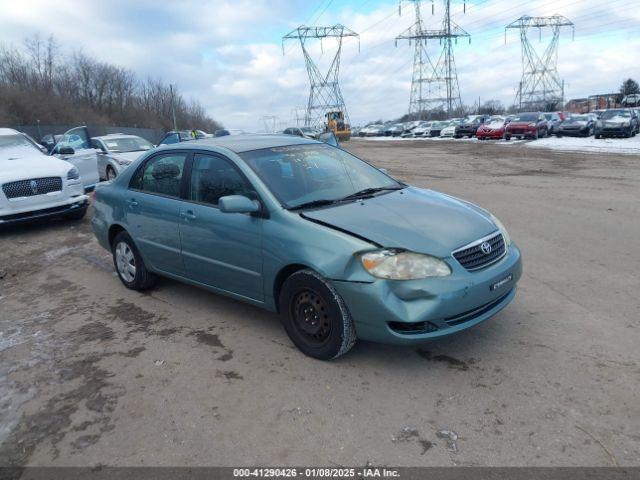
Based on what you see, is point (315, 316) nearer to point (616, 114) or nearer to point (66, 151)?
point (66, 151)

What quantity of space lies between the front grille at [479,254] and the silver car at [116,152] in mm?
11323

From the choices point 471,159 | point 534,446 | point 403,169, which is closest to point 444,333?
point 534,446

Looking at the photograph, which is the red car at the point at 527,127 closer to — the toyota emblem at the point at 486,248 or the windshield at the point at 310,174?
the windshield at the point at 310,174

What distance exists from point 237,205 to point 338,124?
51.4 m

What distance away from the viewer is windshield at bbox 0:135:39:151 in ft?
32.3

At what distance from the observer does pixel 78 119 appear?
54781mm

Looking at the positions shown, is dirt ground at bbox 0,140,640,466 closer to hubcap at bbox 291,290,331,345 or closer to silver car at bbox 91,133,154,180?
hubcap at bbox 291,290,331,345

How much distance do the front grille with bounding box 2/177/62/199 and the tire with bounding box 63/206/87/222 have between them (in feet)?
2.22

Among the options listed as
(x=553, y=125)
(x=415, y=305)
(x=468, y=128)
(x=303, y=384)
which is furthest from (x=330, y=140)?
(x=468, y=128)

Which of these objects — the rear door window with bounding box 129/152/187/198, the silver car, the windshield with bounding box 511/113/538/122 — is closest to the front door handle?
the rear door window with bounding box 129/152/187/198

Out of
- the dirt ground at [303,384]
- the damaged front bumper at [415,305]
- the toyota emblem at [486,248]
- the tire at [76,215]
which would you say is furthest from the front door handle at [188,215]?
the tire at [76,215]

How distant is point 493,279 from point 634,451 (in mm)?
1366

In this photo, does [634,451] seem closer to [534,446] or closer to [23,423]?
[534,446]

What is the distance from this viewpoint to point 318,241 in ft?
11.9
